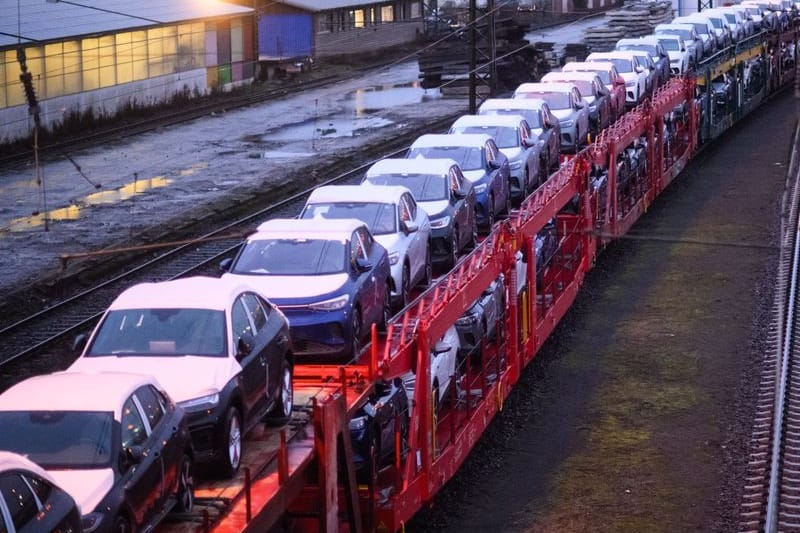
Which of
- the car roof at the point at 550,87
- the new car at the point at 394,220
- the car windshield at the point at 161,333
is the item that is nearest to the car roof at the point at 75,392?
the car windshield at the point at 161,333

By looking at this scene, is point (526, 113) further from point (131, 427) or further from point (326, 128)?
point (131, 427)

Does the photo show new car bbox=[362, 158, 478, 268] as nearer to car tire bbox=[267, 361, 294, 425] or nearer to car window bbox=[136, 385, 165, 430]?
car tire bbox=[267, 361, 294, 425]

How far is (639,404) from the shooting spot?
70.8 ft

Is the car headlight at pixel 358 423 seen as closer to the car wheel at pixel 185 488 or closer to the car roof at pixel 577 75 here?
the car wheel at pixel 185 488

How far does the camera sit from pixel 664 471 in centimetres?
1861

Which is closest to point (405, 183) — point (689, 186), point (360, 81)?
point (689, 186)

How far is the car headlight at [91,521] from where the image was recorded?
9.68 metres

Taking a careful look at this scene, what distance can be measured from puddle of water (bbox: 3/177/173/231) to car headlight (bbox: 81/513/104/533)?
77.6ft

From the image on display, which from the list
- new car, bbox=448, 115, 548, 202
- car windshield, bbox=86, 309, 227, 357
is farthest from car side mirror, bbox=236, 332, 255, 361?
new car, bbox=448, 115, 548, 202

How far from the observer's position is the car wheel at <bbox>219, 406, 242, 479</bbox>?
39.7ft

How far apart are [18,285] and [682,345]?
456 inches

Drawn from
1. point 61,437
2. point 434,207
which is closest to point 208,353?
point 61,437

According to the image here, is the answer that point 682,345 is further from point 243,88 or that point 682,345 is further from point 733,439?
point 243,88

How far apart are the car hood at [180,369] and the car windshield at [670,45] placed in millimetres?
37923
